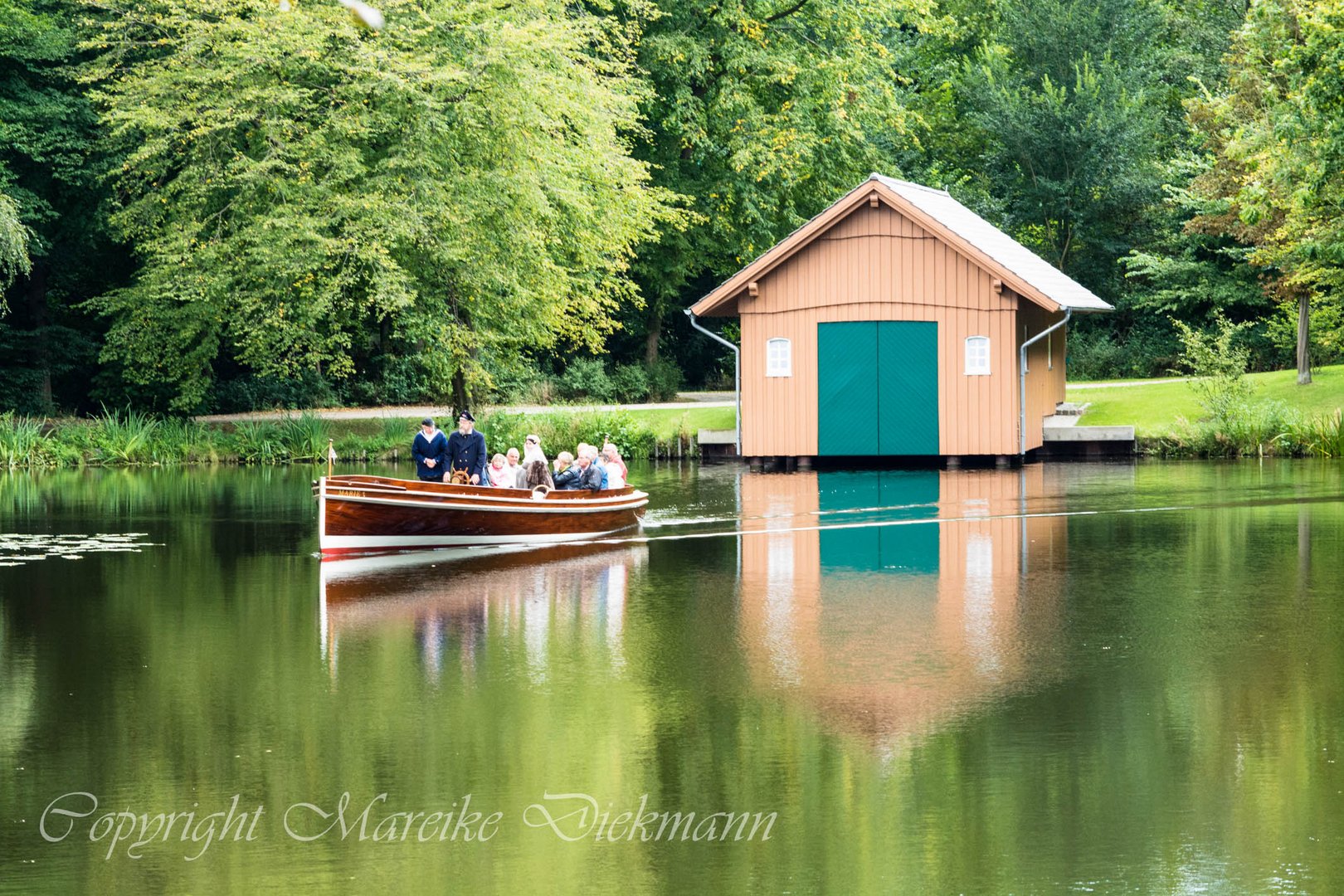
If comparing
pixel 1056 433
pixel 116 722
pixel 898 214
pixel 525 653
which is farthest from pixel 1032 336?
pixel 116 722

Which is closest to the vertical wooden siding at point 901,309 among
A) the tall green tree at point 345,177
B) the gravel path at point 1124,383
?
the tall green tree at point 345,177

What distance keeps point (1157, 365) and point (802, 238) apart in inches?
892

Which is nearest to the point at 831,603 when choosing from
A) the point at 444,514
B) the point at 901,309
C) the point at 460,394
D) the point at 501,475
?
the point at 444,514

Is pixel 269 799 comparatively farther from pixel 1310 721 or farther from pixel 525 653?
pixel 1310 721

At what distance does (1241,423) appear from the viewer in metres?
35.0

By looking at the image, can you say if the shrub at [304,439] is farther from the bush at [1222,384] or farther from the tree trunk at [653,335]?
the bush at [1222,384]

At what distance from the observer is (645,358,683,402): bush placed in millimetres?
48688

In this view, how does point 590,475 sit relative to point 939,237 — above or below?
below

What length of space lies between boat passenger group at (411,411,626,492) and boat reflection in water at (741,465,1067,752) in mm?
2141

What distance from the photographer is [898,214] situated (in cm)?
3359

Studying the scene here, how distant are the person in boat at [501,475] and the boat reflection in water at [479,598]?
1.19 m

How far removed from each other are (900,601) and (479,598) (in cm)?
400

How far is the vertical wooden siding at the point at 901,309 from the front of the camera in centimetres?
3372

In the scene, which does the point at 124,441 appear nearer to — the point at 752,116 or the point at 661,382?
the point at 661,382
